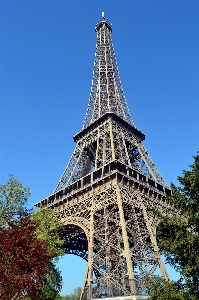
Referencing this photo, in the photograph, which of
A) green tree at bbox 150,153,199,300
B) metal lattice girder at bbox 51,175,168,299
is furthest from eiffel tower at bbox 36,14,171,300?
green tree at bbox 150,153,199,300

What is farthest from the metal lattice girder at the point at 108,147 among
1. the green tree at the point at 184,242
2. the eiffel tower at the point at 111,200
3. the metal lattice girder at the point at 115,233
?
the green tree at the point at 184,242

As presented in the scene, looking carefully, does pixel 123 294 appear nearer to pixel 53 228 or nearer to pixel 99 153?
pixel 53 228

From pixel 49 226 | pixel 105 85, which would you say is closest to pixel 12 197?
pixel 49 226

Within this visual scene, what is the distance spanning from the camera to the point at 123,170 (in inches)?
1277

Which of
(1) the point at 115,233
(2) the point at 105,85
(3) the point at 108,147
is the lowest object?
(1) the point at 115,233

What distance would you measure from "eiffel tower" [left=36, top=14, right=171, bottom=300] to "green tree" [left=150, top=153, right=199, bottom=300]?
253 cm

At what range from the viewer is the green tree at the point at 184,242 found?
1448 centimetres

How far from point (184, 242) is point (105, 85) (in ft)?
128

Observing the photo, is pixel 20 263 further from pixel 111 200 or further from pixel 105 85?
pixel 105 85

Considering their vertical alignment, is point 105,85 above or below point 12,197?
above

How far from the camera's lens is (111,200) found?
28.7m

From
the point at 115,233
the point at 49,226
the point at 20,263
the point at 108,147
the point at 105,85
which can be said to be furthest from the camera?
the point at 105,85

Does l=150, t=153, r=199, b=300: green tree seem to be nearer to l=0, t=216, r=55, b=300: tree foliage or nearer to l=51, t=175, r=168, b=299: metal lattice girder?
l=51, t=175, r=168, b=299: metal lattice girder

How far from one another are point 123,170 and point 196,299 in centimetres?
1966
